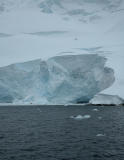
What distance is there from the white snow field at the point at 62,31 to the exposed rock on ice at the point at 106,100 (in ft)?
4.81

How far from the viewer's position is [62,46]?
6525 centimetres

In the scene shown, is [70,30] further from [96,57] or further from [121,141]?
[121,141]

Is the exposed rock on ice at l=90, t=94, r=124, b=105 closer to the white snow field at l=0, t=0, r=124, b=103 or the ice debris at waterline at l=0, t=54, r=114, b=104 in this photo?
the white snow field at l=0, t=0, r=124, b=103

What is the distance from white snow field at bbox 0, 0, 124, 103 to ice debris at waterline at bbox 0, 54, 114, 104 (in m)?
0.95

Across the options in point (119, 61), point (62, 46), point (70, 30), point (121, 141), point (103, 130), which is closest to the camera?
point (121, 141)

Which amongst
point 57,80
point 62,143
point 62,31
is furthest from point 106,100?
point 62,31

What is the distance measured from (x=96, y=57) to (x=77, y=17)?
141ft

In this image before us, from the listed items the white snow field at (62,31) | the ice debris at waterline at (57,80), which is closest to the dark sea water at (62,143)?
the white snow field at (62,31)

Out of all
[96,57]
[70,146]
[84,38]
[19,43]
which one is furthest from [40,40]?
[70,146]

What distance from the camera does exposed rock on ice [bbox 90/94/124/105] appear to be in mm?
46353

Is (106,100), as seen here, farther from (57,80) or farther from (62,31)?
(62,31)

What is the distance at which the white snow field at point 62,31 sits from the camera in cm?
5662

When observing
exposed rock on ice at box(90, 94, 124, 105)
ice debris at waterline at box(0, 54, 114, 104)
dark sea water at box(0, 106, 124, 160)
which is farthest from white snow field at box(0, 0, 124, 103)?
dark sea water at box(0, 106, 124, 160)

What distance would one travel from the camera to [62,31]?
76.4m
